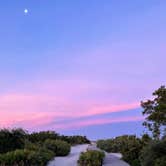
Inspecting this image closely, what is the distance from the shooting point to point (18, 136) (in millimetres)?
28625

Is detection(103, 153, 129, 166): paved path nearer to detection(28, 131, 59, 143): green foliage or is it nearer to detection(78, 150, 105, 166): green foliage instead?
detection(78, 150, 105, 166): green foliage

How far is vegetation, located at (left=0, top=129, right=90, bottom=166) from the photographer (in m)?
23.3

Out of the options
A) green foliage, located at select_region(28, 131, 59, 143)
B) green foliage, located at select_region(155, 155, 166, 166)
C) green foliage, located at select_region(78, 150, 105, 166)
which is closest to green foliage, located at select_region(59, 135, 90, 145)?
green foliage, located at select_region(28, 131, 59, 143)

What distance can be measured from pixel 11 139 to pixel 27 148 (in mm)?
2504

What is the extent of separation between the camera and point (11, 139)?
28.4 m

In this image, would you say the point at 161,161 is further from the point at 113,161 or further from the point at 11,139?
the point at 11,139

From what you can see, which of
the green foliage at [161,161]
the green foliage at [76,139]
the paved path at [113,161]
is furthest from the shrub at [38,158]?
the green foliage at [76,139]

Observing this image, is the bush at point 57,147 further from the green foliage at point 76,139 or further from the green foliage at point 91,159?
the green foliage at point 76,139

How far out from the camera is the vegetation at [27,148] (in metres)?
23.3

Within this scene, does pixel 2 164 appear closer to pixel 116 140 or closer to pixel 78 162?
pixel 78 162

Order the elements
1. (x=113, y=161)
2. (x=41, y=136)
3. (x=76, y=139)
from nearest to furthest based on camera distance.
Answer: (x=113, y=161) < (x=41, y=136) < (x=76, y=139)

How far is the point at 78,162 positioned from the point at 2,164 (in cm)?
355

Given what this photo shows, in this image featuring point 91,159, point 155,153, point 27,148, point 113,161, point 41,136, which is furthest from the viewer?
point 41,136

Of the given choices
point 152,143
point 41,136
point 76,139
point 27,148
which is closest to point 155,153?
point 152,143
